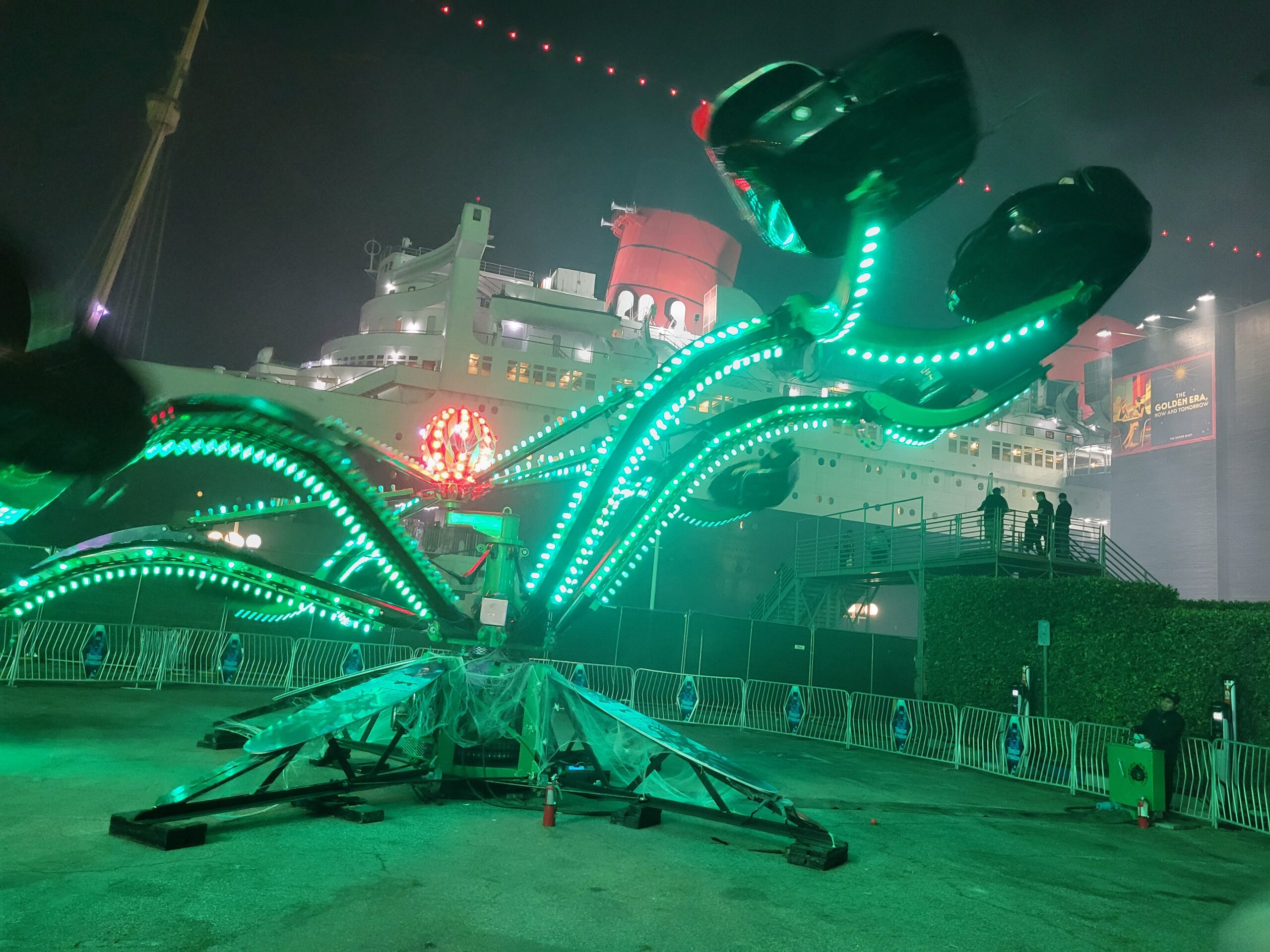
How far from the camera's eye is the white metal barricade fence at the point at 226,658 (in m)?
16.2

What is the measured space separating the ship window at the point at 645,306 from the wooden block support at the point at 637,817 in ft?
135

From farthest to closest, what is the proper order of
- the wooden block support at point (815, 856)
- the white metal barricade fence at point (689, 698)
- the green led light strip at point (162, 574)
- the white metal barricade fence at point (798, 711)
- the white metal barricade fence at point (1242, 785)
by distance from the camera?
1. the white metal barricade fence at point (689, 698)
2. the white metal barricade fence at point (798, 711)
3. the white metal barricade fence at point (1242, 785)
4. the green led light strip at point (162, 574)
5. the wooden block support at point (815, 856)

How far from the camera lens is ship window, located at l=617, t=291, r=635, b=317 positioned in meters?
48.2

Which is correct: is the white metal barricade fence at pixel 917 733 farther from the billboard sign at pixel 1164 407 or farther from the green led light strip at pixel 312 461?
the billboard sign at pixel 1164 407

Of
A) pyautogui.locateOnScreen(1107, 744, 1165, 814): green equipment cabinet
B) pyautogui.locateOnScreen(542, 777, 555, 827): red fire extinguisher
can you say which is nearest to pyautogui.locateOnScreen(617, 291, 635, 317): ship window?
pyautogui.locateOnScreen(1107, 744, 1165, 814): green equipment cabinet

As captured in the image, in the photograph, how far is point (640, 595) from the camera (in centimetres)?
3234

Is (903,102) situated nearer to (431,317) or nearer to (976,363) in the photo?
(976,363)

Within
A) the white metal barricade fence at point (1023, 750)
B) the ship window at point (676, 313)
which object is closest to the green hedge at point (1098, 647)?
the white metal barricade fence at point (1023, 750)

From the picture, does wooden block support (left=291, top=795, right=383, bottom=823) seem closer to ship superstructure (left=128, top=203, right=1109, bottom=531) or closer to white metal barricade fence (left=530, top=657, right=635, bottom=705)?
white metal barricade fence (left=530, top=657, right=635, bottom=705)

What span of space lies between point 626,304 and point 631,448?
136ft

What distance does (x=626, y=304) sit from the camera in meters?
48.2

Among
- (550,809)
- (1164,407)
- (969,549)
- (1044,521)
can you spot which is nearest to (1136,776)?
(550,809)

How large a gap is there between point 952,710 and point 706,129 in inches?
649

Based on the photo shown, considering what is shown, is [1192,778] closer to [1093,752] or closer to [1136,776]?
[1136,776]
